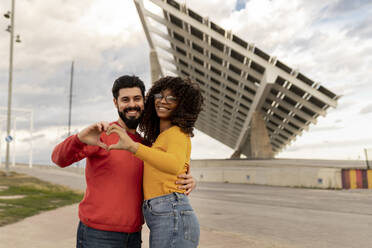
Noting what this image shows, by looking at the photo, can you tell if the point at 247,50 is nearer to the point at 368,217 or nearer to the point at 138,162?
the point at 368,217

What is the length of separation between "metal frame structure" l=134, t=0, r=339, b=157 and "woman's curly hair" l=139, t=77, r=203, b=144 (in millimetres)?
23982

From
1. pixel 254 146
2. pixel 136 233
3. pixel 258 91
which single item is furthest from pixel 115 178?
pixel 254 146

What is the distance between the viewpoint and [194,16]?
26234 mm

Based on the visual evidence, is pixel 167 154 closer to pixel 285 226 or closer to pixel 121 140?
pixel 121 140

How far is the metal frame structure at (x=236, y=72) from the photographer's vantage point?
1044 inches

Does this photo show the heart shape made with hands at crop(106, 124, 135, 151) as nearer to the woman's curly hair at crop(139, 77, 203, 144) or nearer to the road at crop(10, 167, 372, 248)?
the woman's curly hair at crop(139, 77, 203, 144)

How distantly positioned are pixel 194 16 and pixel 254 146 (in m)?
14.0

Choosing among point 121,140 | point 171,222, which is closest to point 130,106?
point 121,140

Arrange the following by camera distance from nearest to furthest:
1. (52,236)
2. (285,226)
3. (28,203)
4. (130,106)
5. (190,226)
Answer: (190,226) < (130,106) < (52,236) < (285,226) < (28,203)

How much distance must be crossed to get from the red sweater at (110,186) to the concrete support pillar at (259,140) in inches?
1222

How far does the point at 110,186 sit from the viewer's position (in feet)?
7.44

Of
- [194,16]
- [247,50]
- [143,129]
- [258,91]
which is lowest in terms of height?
[143,129]

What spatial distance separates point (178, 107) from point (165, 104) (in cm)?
9

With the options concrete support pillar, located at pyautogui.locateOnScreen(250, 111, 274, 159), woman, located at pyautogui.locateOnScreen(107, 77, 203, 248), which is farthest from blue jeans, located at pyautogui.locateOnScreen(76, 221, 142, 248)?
concrete support pillar, located at pyautogui.locateOnScreen(250, 111, 274, 159)
